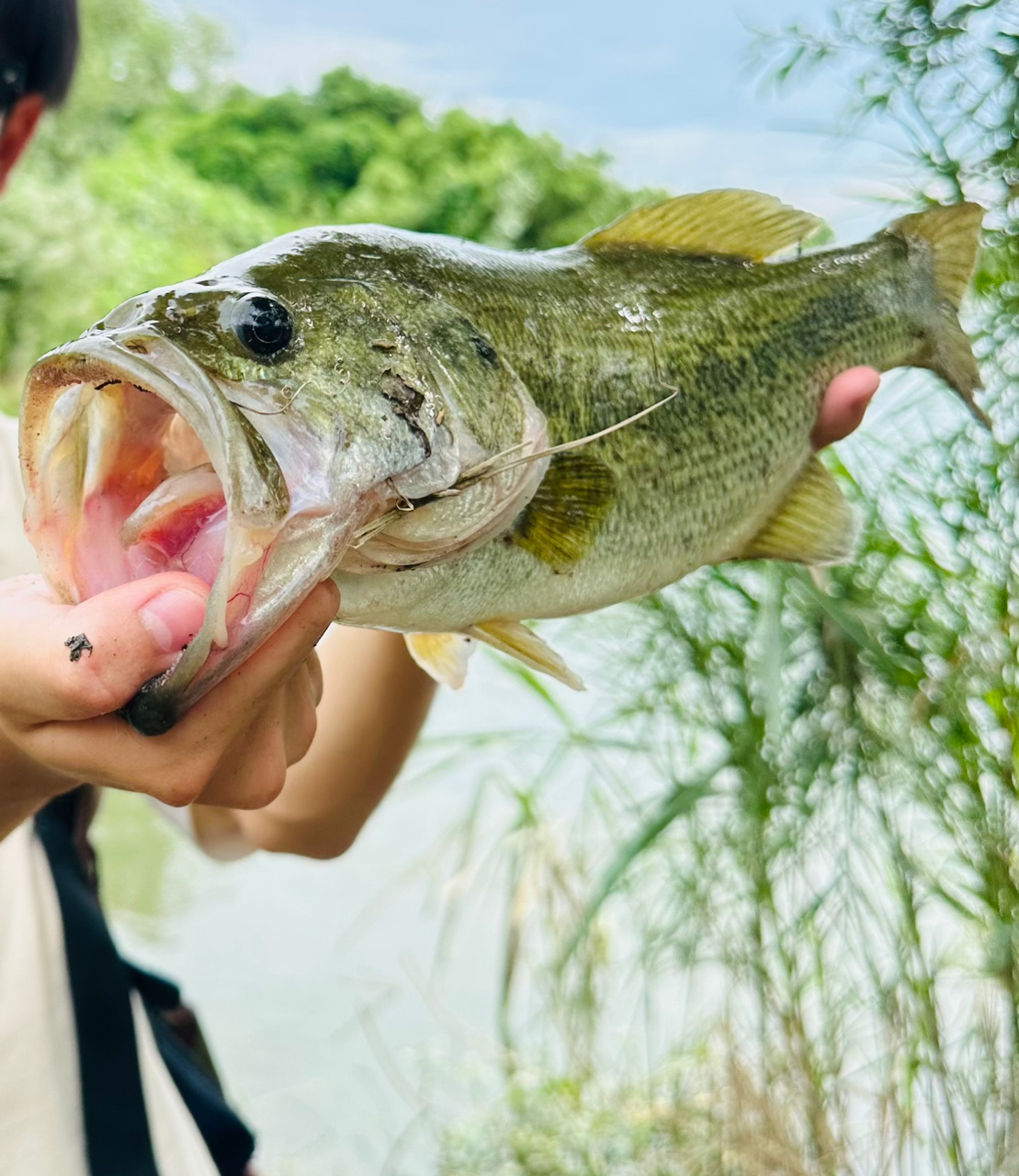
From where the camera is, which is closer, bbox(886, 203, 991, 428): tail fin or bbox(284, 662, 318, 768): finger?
bbox(284, 662, 318, 768): finger

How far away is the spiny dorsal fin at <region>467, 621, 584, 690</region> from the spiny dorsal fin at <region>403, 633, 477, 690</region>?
2.0 inches

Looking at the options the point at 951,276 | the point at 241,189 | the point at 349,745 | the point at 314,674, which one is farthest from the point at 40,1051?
the point at 241,189

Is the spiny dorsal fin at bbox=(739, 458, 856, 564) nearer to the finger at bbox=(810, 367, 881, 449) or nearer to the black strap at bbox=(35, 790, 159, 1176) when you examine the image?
the finger at bbox=(810, 367, 881, 449)

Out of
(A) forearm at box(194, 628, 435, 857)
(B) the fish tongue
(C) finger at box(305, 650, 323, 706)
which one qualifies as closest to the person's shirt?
(A) forearm at box(194, 628, 435, 857)

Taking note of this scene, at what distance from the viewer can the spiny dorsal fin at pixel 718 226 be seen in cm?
81

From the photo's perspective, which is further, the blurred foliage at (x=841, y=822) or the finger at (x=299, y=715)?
the blurred foliage at (x=841, y=822)

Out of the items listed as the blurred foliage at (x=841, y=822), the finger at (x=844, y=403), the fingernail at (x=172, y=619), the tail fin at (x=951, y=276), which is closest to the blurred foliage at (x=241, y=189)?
the blurred foliage at (x=841, y=822)

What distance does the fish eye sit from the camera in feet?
1.82

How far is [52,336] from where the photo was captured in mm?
6852

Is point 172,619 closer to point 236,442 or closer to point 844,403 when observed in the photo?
point 236,442

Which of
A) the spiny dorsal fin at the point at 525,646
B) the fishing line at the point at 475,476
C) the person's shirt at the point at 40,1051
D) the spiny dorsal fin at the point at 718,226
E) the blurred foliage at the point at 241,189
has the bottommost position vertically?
the person's shirt at the point at 40,1051

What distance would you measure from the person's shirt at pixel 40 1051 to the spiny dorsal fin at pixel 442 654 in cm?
49

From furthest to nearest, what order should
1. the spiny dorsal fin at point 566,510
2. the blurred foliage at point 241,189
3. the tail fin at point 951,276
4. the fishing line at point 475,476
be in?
the blurred foliage at point 241,189
the tail fin at point 951,276
the spiny dorsal fin at point 566,510
the fishing line at point 475,476

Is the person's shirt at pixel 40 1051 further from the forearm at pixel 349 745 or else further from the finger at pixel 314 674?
the finger at pixel 314 674
